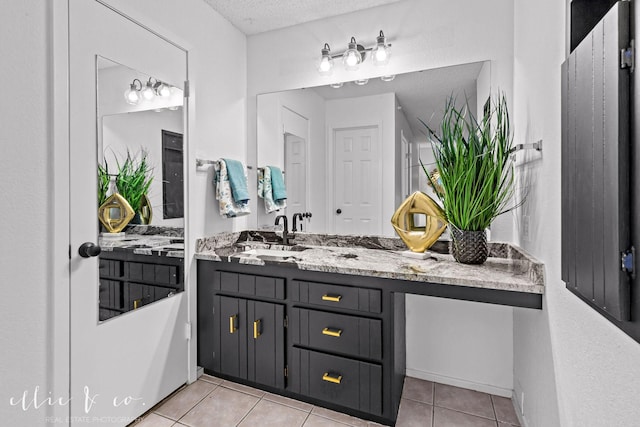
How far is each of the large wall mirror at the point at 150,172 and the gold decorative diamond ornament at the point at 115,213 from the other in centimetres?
5

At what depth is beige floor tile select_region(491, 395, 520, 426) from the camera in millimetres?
1750

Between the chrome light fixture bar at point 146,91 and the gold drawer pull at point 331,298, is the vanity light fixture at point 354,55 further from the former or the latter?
the gold drawer pull at point 331,298

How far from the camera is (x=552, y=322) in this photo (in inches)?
48.6

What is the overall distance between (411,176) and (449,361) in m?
1.19

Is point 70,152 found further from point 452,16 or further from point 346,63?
point 452,16

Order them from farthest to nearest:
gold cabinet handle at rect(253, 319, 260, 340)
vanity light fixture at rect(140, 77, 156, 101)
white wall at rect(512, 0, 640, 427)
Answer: gold cabinet handle at rect(253, 319, 260, 340) → vanity light fixture at rect(140, 77, 156, 101) → white wall at rect(512, 0, 640, 427)

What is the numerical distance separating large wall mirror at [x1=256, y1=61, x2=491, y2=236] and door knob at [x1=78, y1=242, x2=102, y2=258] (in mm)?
1258

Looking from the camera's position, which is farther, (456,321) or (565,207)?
(456,321)

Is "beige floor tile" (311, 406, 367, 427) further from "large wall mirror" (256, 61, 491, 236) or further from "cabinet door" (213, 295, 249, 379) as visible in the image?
"large wall mirror" (256, 61, 491, 236)

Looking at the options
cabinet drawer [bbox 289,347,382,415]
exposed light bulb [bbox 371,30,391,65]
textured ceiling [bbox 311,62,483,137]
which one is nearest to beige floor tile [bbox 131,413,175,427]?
cabinet drawer [bbox 289,347,382,415]

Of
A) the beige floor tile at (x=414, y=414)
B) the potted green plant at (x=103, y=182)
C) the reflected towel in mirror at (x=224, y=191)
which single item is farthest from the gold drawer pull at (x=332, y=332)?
the potted green plant at (x=103, y=182)

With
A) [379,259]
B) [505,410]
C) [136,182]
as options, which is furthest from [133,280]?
[505,410]

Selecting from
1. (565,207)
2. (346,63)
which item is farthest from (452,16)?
(565,207)

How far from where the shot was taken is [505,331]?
1.97 meters
